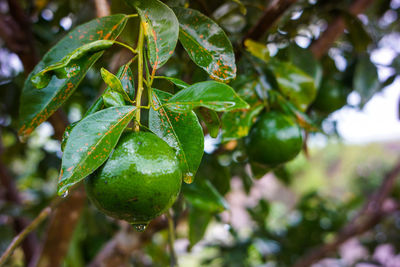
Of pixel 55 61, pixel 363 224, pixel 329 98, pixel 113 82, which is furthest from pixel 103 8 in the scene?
pixel 363 224

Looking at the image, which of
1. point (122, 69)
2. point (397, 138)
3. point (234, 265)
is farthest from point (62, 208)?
point (397, 138)

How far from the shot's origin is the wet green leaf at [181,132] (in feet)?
1.41

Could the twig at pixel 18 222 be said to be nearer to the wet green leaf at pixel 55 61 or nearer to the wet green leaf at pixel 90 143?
the wet green leaf at pixel 55 61

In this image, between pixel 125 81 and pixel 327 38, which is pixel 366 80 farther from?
pixel 125 81

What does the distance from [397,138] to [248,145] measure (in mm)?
9286

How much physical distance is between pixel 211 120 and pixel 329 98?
666mm

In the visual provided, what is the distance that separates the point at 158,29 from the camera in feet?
1.41

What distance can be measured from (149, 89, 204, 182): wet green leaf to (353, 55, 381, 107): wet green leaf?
684mm

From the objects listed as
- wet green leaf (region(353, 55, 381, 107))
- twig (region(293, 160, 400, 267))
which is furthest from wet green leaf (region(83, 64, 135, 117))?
twig (region(293, 160, 400, 267))

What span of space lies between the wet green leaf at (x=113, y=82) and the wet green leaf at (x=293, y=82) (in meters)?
0.39

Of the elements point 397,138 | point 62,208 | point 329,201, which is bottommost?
point 397,138

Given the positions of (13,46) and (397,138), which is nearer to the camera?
(13,46)

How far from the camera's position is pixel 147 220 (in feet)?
1.39

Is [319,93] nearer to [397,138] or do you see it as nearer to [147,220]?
[147,220]
